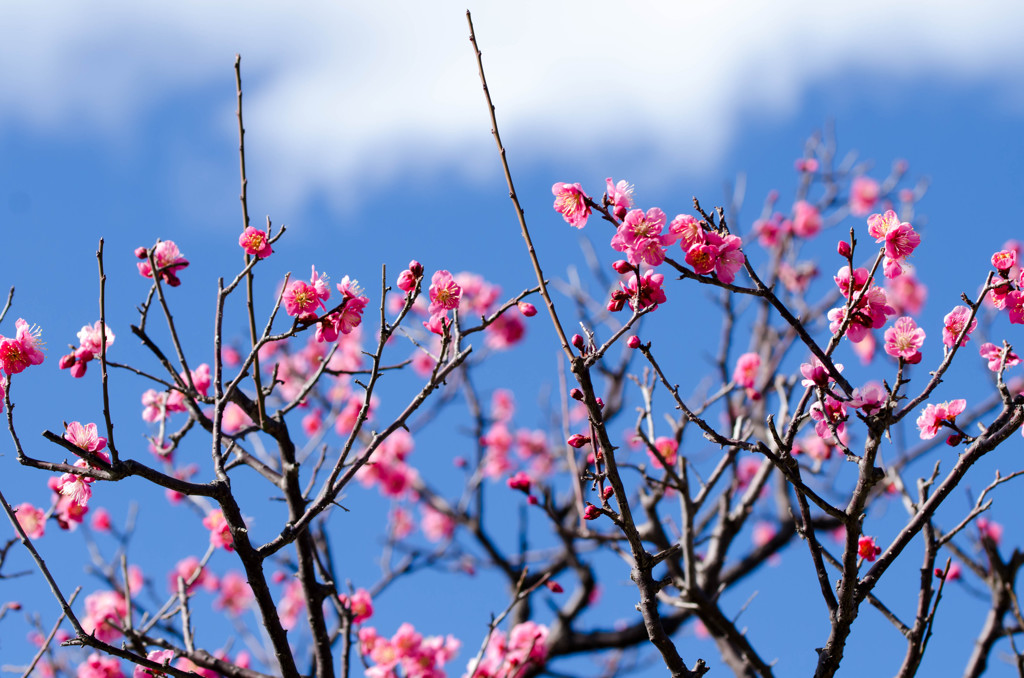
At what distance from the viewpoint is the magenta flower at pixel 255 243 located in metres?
2.58

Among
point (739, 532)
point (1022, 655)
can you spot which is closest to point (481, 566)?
point (739, 532)

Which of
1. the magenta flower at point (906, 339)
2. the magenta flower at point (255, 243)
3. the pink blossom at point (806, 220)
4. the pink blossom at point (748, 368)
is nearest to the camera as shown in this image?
the magenta flower at point (906, 339)

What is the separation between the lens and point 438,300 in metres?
2.69

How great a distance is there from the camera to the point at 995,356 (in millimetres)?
2506

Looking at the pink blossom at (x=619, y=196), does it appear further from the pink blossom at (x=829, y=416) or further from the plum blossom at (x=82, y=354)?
the plum blossom at (x=82, y=354)

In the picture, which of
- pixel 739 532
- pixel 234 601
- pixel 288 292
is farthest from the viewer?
pixel 234 601

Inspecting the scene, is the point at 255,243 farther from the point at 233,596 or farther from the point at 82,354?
the point at 233,596

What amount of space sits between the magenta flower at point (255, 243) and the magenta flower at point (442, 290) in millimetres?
522

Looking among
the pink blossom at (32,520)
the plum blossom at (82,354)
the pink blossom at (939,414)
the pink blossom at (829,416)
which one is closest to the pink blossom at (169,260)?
the plum blossom at (82,354)

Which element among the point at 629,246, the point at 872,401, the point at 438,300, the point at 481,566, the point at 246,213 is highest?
the point at 481,566

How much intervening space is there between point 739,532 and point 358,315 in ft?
8.16

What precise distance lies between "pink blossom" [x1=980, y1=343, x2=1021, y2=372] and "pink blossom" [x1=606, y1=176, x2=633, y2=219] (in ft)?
3.60

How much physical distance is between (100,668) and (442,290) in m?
2.68

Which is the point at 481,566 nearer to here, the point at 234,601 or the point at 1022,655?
the point at 234,601
